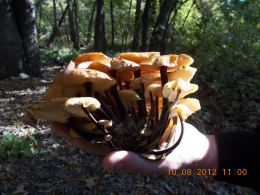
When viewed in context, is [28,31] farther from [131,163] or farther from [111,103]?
[131,163]

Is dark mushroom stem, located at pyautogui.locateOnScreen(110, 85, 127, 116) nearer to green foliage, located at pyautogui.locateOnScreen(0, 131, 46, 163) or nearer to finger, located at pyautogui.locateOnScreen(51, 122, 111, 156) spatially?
finger, located at pyautogui.locateOnScreen(51, 122, 111, 156)

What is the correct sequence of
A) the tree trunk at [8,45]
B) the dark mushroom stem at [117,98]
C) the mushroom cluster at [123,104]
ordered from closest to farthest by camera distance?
the mushroom cluster at [123,104] < the dark mushroom stem at [117,98] < the tree trunk at [8,45]

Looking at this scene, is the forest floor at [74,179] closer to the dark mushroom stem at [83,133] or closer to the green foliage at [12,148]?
the green foliage at [12,148]

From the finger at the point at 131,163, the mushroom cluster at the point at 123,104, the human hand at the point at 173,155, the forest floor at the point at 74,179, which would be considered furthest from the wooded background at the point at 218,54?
the finger at the point at 131,163

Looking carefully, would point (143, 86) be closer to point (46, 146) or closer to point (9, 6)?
point (46, 146)

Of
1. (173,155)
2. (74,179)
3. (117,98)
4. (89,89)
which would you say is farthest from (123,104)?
A: (74,179)

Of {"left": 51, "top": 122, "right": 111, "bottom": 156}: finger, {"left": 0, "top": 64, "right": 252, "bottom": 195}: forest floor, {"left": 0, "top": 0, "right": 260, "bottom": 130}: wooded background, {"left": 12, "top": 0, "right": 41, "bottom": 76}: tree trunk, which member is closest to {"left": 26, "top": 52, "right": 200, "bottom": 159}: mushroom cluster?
{"left": 51, "top": 122, "right": 111, "bottom": 156}: finger
